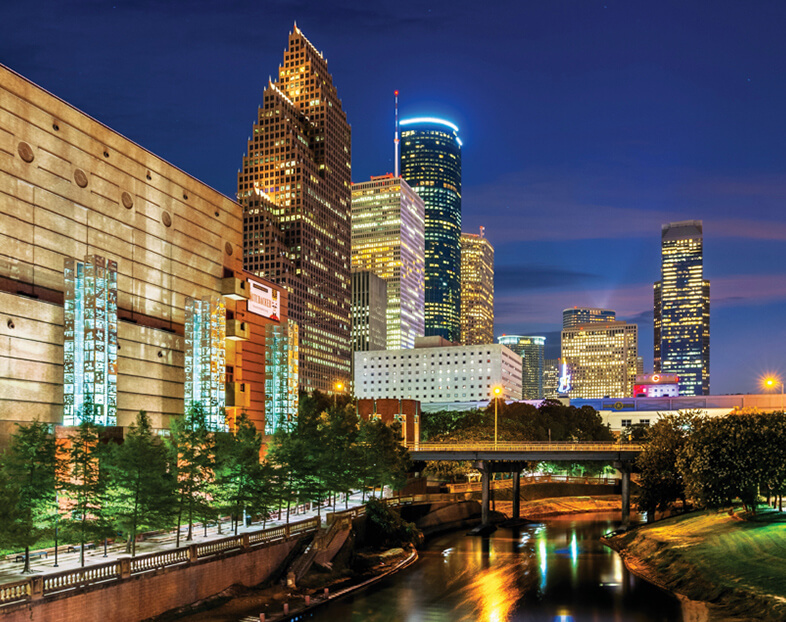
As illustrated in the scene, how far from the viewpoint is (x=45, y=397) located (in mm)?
81812

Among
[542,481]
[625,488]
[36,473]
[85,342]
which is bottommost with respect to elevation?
[542,481]

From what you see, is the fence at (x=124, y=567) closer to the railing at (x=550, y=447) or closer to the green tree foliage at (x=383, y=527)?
the green tree foliage at (x=383, y=527)

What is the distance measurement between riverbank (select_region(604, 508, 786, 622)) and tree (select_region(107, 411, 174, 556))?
40.4 meters

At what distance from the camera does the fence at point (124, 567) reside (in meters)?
44.0

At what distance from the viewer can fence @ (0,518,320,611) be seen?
44.0 meters

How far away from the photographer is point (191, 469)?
214 ft

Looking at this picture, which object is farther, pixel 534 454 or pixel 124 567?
pixel 534 454

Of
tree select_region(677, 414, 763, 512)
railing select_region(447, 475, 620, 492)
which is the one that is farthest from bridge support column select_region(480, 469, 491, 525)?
tree select_region(677, 414, 763, 512)

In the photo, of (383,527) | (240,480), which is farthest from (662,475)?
(240,480)

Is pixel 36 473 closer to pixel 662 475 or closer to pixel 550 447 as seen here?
pixel 662 475

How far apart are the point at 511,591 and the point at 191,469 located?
1205 inches

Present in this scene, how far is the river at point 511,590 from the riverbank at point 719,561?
219 cm

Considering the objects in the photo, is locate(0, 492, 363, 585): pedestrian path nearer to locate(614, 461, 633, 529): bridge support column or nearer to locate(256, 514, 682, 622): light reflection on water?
locate(256, 514, 682, 622): light reflection on water

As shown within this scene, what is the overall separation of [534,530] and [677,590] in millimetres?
57632
